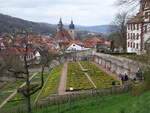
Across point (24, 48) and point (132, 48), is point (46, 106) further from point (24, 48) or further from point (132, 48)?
point (132, 48)

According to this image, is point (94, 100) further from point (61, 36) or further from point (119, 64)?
point (61, 36)

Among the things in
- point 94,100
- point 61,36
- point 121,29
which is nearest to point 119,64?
point 94,100

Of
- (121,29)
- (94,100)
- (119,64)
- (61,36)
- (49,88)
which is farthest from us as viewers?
(61,36)

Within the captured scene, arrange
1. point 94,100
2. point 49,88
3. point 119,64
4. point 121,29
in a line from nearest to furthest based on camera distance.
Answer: point 94,100 → point 49,88 → point 119,64 → point 121,29

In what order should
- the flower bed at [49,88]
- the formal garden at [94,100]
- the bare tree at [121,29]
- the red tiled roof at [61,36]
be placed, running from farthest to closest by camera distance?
the red tiled roof at [61,36]
the bare tree at [121,29]
the flower bed at [49,88]
the formal garden at [94,100]

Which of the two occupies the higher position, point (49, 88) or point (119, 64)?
point (119, 64)

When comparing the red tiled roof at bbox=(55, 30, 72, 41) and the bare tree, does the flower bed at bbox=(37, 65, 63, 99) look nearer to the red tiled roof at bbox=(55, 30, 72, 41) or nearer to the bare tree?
the bare tree

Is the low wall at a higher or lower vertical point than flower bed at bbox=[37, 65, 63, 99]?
higher

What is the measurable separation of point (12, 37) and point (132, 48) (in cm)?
3377

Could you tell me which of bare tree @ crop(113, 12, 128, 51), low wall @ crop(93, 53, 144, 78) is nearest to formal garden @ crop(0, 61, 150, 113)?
Result: low wall @ crop(93, 53, 144, 78)

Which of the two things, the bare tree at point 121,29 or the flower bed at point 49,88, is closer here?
the flower bed at point 49,88

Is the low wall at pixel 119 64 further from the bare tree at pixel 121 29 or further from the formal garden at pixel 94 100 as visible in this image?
the bare tree at pixel 121 29

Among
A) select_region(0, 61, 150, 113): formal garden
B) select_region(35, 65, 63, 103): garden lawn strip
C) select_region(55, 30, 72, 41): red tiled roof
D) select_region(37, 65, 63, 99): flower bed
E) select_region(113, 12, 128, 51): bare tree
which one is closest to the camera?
select_region(0, 61, 150, 113): formal garden

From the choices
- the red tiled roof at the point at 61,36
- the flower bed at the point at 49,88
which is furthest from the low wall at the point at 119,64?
the red tiled roof at the point at 61,36
